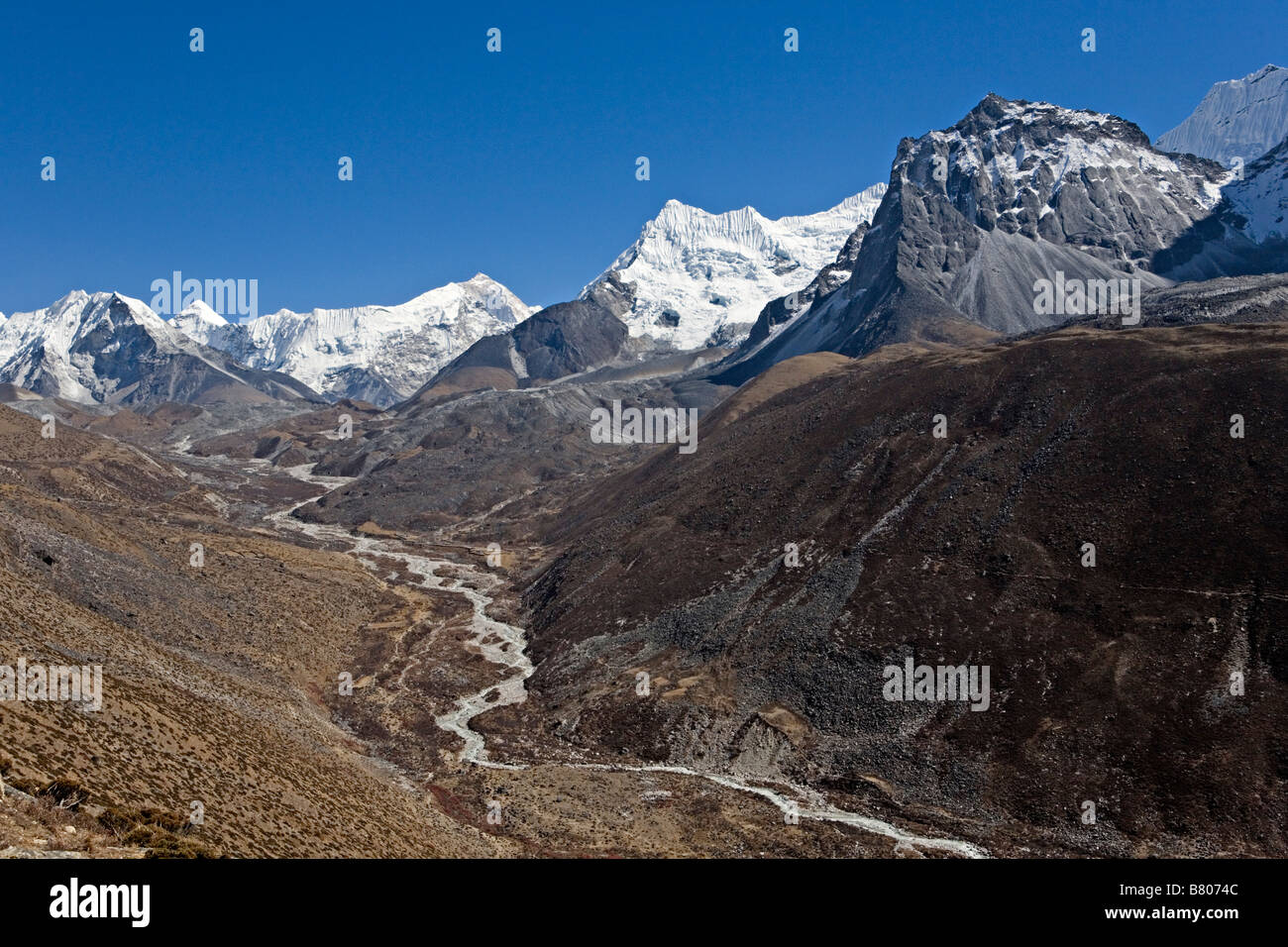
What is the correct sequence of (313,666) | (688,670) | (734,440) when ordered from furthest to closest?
(734,440)
(313,666)
(688,670)

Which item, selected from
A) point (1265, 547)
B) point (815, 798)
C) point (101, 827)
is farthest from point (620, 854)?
point (1265, 547)

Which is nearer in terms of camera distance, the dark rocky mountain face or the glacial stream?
the glacial stream

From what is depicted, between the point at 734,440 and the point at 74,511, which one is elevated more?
the point at 734,440

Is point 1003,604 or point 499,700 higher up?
point 1003,604

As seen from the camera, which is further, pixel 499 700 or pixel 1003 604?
pixel 499 700
